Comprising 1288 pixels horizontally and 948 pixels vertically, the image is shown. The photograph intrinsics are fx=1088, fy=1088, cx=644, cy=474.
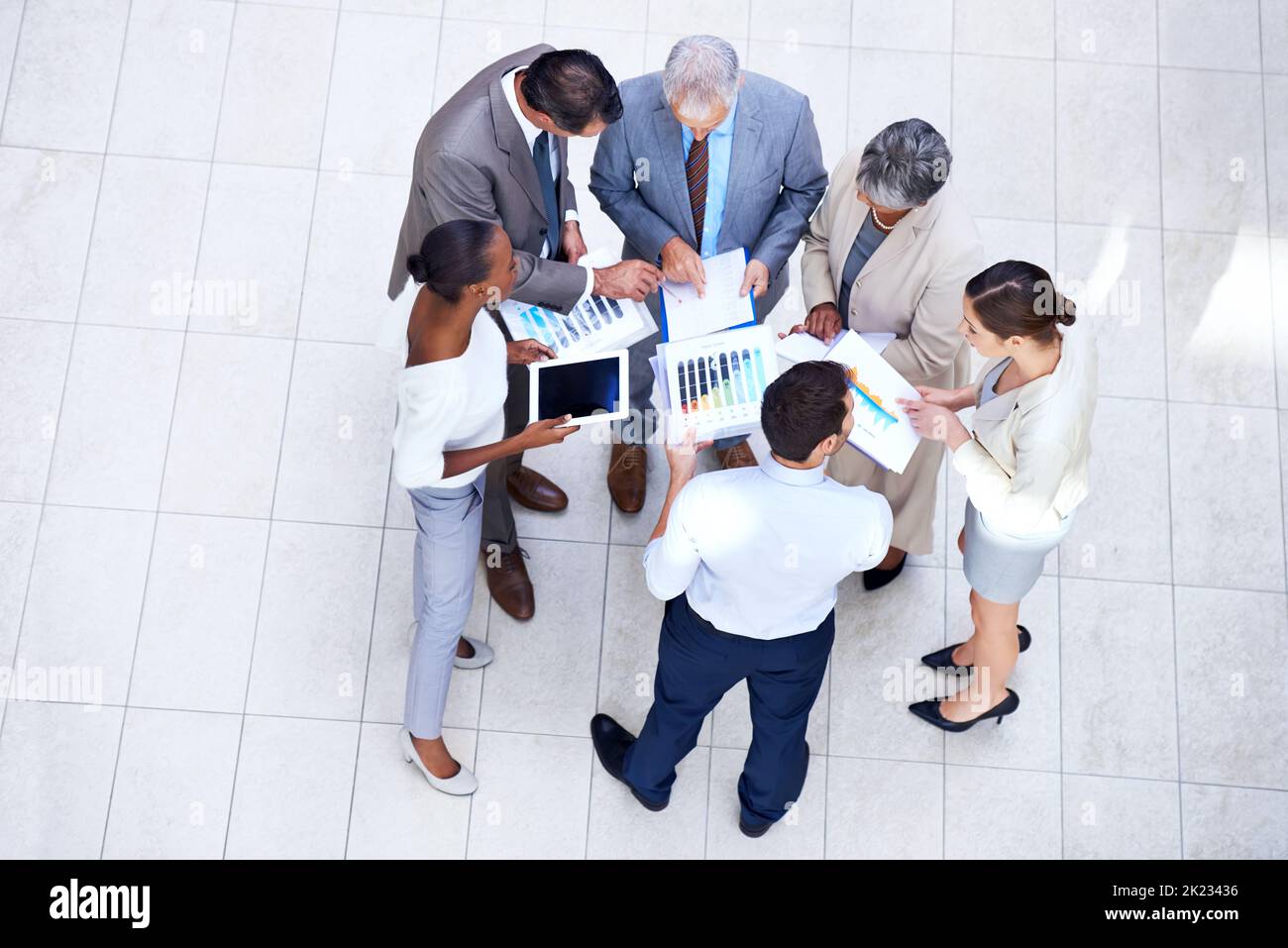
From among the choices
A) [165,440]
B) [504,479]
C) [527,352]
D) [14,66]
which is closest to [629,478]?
[504,479]

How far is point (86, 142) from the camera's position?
436cm

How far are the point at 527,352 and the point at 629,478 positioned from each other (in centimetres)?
92

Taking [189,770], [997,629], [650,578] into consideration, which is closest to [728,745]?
[997,629]

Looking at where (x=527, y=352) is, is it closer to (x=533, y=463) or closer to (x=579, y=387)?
(x=579, y=387)

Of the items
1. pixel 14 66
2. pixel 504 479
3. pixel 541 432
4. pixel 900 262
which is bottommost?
pixel 504 479

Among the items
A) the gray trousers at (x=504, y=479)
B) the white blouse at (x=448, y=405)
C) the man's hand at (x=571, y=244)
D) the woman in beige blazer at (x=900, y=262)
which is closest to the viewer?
the white blouse at (x=448, y=405)

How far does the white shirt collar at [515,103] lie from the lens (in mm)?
2928

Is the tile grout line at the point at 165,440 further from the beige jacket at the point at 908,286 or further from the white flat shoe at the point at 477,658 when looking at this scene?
the beige jacket at the point at 908,286

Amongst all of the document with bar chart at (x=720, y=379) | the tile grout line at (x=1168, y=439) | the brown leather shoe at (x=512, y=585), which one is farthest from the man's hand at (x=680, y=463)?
the tile grout line at (x=1168, y=439)

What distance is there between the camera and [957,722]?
3.62 m

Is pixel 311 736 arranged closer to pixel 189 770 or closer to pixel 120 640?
pixel 189 770

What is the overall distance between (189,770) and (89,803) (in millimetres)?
328

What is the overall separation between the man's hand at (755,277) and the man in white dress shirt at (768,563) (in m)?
0.55

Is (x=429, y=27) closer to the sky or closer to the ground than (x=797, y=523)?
closer to the sky
